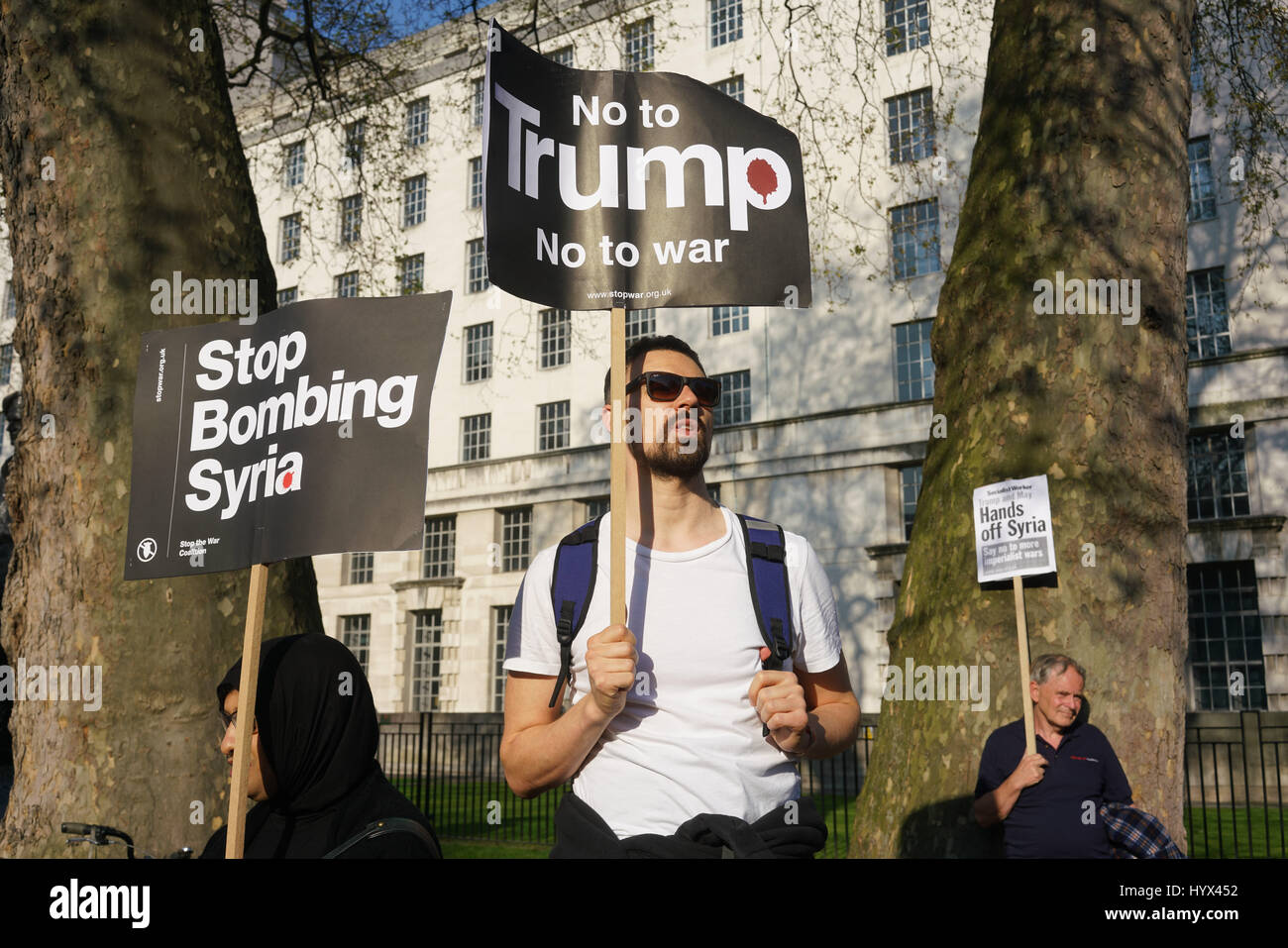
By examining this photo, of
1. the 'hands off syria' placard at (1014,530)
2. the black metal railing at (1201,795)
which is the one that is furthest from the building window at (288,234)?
the 'hands off syria' placard at (1014,530)

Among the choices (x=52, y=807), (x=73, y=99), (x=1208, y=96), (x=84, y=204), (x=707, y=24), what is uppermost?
Result: (x=707, y=24)

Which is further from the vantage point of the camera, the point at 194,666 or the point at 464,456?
the point at 464,456

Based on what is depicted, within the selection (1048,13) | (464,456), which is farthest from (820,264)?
(1048,13)

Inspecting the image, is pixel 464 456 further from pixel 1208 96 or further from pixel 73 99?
pixel 73 99

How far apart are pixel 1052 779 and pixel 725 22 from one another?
31.4 meters

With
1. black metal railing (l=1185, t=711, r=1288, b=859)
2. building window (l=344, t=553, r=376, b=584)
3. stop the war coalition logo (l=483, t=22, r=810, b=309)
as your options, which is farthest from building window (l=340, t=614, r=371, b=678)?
stop the war coalition logo (l=483, t=22, r=810, b=309)

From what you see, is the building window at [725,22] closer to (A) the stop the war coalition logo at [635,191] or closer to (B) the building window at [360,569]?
(B) the building window at [360,569]

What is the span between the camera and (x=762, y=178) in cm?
360

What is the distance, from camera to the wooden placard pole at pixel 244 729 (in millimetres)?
3207

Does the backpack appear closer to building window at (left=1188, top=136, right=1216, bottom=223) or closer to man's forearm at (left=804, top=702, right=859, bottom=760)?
man's forearm at (left=804, top=702, right=859, bottom=760)

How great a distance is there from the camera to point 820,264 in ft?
97.8

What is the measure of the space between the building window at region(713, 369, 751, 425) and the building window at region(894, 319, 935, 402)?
14.3 ft
